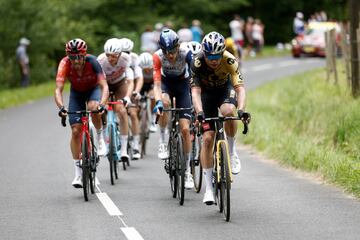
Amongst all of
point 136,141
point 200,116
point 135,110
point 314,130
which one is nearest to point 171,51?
point 200,116

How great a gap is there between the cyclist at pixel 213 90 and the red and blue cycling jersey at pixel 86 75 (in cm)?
183

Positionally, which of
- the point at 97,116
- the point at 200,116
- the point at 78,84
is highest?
the point at 78,84

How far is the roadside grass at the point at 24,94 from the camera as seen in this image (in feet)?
101

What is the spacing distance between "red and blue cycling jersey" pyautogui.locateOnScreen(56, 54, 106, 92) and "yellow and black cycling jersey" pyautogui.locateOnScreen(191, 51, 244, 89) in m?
1.92

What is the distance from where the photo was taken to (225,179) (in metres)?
10.7

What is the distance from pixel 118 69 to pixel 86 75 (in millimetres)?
1754

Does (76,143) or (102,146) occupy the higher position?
(76,143)

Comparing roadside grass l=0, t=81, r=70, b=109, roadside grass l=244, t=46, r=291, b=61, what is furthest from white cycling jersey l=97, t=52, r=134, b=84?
roadside grass l=244, t=46, r=291, b=61

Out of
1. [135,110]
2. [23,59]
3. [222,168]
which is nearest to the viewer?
[222,168]

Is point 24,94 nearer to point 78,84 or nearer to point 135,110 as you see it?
point 135,110

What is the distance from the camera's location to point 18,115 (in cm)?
2675

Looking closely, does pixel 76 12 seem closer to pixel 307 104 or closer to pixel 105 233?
pixel 307 104

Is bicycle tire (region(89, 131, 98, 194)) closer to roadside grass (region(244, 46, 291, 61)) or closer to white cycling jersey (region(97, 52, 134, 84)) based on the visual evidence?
white cycling jersey (region(97, 52, 134, 84))

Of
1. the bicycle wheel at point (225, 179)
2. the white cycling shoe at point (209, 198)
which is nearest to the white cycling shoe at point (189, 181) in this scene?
the white cycling shoe at point (209, 198)
